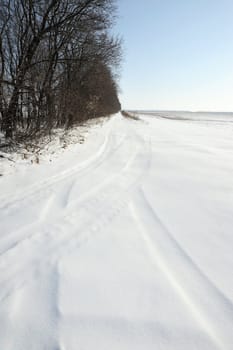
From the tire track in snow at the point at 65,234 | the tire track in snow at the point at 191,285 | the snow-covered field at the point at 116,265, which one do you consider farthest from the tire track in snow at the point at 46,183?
the tire track in snow at the point at 191,285

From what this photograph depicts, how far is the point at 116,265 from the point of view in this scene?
6.10ft

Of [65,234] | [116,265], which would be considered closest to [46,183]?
[65,234]

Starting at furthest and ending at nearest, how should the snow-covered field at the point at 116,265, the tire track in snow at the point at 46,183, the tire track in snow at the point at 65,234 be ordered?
the tire track in snow at the point at 46,183 < the tire track in snow at the point at 65,234 < the snow-covered field at the point at 116,265

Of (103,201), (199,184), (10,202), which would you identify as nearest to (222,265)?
(103,201)

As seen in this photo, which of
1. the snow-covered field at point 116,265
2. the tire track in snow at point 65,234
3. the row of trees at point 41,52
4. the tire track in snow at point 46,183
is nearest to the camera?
the snow-covered field at point 116,265

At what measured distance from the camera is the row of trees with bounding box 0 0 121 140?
18.0 feet

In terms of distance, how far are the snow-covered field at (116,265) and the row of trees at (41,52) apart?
259 cm

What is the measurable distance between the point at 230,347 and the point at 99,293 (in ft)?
2.83

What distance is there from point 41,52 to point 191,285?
907 cm

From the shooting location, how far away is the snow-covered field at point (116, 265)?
129 centimetres

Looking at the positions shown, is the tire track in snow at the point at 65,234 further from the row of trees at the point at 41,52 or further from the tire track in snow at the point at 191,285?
the row of trees at the point at 41,52

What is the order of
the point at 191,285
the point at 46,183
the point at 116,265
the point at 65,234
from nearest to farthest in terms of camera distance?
the point at 191,285 < the point at 116,265 < the point at 65,234 < the point at 46,183

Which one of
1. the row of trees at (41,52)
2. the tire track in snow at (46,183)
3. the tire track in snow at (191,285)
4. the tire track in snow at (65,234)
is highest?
the row of trees at (41,52)

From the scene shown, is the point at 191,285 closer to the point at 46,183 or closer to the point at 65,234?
the point at 65,234
